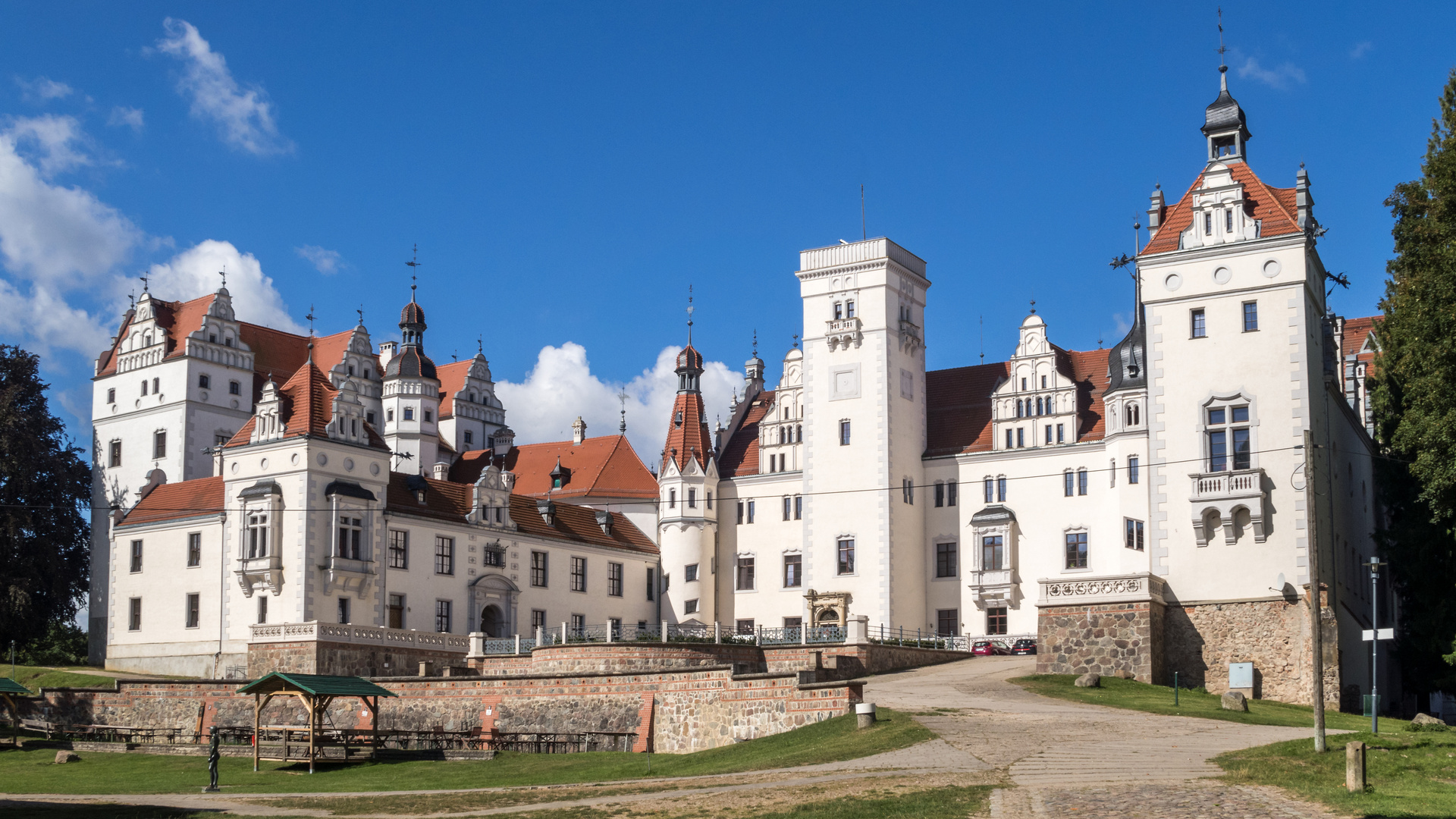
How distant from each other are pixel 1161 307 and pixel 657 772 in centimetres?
2612

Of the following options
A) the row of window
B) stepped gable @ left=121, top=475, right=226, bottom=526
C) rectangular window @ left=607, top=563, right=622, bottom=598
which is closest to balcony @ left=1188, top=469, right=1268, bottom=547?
the row of window

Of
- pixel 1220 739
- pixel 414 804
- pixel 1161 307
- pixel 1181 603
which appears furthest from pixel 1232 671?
pixel 414 804

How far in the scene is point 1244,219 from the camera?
47781 mm

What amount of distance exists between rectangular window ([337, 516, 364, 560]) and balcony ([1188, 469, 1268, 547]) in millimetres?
30106

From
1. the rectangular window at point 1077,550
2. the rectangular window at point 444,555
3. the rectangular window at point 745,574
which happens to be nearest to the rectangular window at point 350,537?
the rectangular window at point 444,555

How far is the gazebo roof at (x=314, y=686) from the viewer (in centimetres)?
3719

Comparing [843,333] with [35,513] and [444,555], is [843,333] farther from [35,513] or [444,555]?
[35,513]

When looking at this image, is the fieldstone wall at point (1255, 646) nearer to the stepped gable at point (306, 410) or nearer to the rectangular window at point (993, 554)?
the rectangular window at point (993, 554)

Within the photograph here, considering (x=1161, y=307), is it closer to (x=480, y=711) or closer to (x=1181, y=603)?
(x=1181, y=603)

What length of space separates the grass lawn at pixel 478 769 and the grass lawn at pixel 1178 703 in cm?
731

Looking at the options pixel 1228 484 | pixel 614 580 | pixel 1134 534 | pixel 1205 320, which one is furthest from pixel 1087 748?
pixel 614 580

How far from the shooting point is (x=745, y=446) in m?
69.0

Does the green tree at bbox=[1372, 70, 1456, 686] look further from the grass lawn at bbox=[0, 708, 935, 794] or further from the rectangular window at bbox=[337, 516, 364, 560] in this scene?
the rectangular window at bbox=[337, 516, 364, 560]

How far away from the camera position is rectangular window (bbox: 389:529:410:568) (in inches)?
2261
